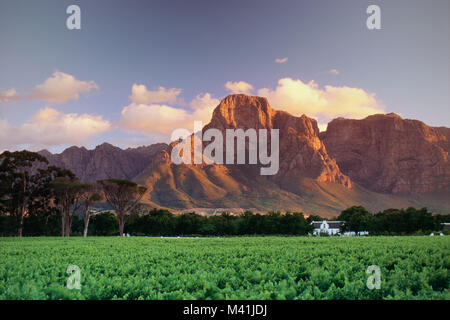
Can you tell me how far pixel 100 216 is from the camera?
101 meters

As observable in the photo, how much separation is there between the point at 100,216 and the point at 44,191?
22.2 m

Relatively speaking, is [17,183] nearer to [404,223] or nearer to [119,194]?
[119,194]

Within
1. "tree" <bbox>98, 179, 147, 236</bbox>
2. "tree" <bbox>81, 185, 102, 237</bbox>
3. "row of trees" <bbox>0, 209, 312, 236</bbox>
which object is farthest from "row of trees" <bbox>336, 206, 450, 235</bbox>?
"tree" <bbox>81, 185, 102, 237</bbox>

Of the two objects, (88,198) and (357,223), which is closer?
(88,198)

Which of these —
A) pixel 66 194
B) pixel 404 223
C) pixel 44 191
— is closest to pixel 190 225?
pixel 66 194

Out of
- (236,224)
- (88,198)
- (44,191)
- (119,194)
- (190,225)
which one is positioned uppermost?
(44,191)

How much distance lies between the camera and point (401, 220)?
8569 cm

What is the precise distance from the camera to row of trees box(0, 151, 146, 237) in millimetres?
75062

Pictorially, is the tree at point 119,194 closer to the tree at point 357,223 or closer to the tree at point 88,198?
the tree at point 88,198

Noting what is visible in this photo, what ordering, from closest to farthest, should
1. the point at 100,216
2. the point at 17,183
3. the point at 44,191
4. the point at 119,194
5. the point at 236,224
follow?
the point at 17,183, the point at 44,191, the point at 119,194, the point at 236,224, the point at 100,216

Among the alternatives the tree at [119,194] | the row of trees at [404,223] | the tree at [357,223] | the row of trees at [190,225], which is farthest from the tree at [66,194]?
the row of trees at [404,223]
